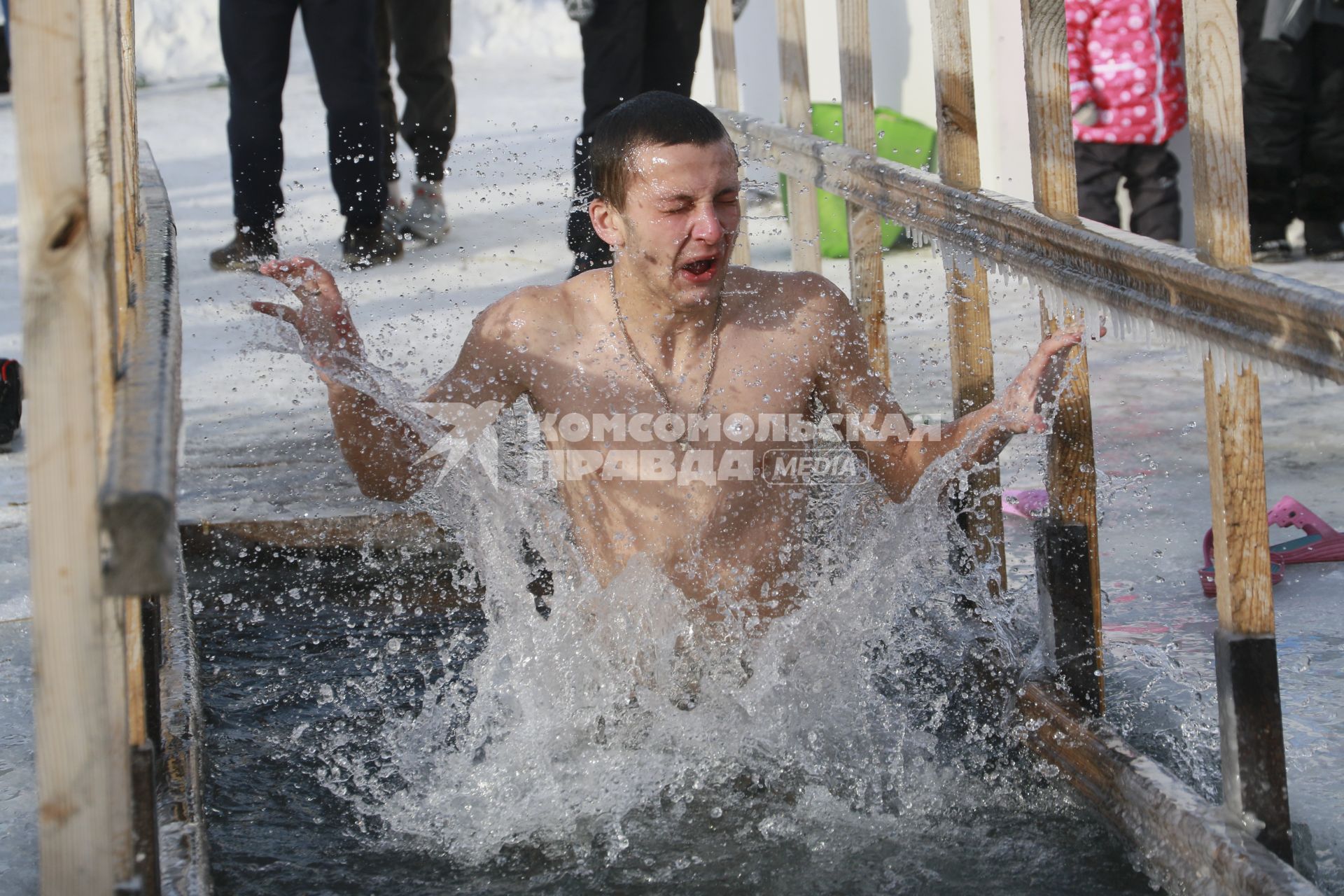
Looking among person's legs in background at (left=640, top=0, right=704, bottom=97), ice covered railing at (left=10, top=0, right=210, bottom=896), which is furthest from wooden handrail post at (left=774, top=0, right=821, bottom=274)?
ice covered railing at (left=10, top=0, right=210, bottom=896)

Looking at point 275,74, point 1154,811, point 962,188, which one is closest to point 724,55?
point 275,74

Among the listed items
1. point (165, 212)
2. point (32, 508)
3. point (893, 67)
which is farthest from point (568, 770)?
point (893, 67)

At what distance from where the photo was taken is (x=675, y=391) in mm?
2832

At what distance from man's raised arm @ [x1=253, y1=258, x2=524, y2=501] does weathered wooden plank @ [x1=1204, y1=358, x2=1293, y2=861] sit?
4.43 ft

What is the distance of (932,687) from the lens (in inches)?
113

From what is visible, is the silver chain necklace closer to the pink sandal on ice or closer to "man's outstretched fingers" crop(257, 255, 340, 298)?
"man's outstretched fingers" crop(257, 255, 340, 298)

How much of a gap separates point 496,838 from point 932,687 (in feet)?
3.12

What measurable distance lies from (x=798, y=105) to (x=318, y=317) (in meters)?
2.43

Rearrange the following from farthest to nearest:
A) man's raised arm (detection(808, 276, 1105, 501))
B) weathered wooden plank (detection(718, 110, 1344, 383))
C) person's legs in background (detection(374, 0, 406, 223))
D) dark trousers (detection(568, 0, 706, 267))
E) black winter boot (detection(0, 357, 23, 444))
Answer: person's legs in background (detection(374, 0, 406, 223)), dark trousers (detection(568, 0, 706, 267)), black winter boot (detection(0, 357, 23, 444)), man's raised arm (detection(808, 276, 1105, 501)), weathered wooden plank (detection(718, 110, 1344, 383))

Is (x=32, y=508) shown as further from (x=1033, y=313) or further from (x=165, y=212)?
(x=1033, y=313)

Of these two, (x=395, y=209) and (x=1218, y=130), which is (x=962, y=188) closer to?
(x=1218, y=130)

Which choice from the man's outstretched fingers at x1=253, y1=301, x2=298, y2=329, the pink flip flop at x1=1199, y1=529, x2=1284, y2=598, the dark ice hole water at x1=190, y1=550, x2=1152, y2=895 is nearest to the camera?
the dark ice hole water at x1=190, y1=550, x2=1152, y2=895

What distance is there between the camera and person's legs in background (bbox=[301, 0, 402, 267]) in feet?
19.3

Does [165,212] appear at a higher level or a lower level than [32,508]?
higher
